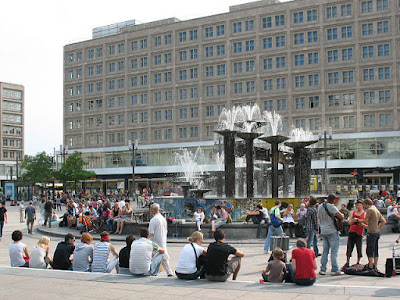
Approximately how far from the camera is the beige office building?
112688 millimetres

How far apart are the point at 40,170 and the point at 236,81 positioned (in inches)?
1211

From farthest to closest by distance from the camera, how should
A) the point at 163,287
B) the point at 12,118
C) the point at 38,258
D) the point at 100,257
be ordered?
the point at 12,118 < the point at 38,258 < the point at 100,257 < the point at 163,287

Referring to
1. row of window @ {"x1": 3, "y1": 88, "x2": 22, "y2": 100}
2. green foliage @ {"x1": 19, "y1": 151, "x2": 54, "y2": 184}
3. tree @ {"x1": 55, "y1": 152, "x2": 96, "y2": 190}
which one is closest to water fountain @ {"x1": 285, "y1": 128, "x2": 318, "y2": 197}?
tree @ {"x1": 55, "y1": 152, "x2": 96, "y2": 190}

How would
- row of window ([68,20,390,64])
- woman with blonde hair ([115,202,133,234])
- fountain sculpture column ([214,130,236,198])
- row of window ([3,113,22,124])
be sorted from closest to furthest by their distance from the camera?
woman with blonde hair ([115,202,133,234]), fountain sculpture column ([214,130,236,198]), row of window ([68,20,390,64]), row of window ([3,113,22,124])

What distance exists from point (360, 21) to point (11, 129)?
3356 inches

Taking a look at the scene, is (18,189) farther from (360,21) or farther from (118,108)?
(360,21)

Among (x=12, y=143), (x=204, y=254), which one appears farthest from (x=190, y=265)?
(x=12, y=143)

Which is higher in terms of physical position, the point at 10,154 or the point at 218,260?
the point at 10,154

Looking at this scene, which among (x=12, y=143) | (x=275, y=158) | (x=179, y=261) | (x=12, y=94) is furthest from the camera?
(x=12, y=94)

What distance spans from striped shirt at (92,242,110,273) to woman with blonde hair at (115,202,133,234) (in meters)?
11.0

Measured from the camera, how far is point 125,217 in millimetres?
22453

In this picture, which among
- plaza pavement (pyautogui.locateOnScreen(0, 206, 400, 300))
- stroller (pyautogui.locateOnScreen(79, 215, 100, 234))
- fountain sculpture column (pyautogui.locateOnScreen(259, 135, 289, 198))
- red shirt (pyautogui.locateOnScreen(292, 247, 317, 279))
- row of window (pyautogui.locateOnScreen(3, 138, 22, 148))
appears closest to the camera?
plaza pavement (pyautogui.locateOnScreen(0, 206, 400, 300))

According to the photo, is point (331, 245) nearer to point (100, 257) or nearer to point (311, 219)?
point (311, 219)

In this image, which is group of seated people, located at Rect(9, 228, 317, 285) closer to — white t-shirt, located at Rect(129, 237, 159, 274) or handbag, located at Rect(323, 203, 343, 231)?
white t-shirt, located at Rect(129, 237, 159, 274)
